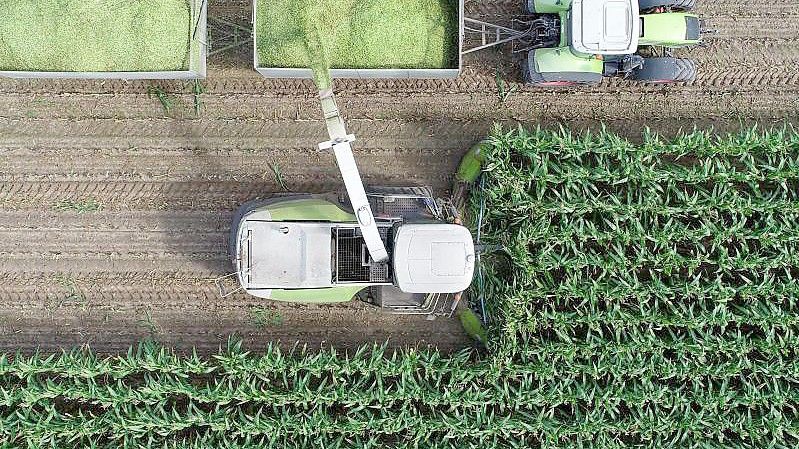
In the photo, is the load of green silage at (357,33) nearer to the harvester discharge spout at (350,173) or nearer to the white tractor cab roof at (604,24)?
the harvester discharge spout at (350,173)

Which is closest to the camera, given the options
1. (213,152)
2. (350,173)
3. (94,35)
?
(350,173)

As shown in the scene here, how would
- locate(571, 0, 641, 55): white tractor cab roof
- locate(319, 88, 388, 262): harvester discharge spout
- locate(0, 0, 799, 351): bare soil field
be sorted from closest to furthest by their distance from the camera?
locate(319, 88, 388, 262): harvester discharge spout
locate(571, 0, 641, 55): white tractor cab roof
locate(0, 0, 799, 351): bare soil field

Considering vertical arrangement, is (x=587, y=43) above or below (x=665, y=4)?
below

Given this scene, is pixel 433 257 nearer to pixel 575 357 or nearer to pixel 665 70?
pixel 575 357

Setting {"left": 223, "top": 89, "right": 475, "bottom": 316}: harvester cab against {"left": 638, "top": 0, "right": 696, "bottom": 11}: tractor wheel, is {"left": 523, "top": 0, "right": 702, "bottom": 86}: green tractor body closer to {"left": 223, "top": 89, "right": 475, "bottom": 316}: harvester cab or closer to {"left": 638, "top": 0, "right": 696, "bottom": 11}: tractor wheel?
{"left": 638, "top": 0, "right": 696, "bottom": 11}: tractor wheel

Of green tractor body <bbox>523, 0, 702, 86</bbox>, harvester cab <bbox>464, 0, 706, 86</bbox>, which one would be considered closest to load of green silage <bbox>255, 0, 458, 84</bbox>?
harvester cab <bbox>464, 0, 706, 86</bbox>

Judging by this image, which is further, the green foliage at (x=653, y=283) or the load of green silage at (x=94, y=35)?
the green foliage at (x=653, y=283)

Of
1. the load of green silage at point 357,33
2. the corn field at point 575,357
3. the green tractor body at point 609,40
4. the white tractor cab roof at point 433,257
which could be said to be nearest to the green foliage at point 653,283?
the corn field at point 575,357

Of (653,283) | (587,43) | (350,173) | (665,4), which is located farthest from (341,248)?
(665,4)
